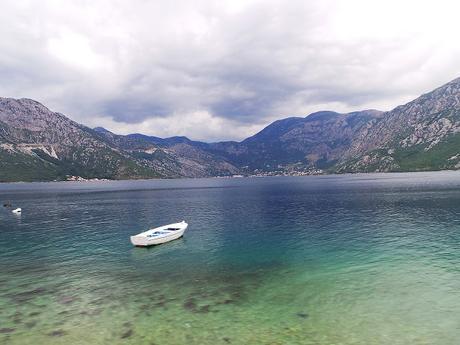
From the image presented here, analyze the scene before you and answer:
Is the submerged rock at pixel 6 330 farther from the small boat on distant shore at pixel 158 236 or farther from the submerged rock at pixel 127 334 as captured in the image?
the small boat on distant shore at pixel 158 236

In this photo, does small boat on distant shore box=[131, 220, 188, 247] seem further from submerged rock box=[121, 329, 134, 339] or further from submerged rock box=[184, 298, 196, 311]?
submerged rock box=[121, 329, 134, 339]

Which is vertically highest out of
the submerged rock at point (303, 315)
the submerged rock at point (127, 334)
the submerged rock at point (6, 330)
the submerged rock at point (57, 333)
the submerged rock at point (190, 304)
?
the submerged rock at point (6, 330)

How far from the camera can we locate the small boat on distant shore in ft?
238

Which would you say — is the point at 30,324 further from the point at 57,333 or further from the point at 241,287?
the point at 241,287

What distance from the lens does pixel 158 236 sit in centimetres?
7681

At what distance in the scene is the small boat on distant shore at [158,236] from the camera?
72438mm

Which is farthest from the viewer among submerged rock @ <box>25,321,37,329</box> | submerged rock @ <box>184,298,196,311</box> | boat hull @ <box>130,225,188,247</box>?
boat hull @ <box>130,225,188,247</box>

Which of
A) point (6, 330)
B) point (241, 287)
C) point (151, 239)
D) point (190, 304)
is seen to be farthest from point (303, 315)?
point (151, 239)

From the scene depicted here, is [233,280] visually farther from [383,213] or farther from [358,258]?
[383,213]

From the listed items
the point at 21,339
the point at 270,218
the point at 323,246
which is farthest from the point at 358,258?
the point at 270,218

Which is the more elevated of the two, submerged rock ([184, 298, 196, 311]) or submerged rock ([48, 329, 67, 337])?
submerged rock ([48, 329, 67, 337])

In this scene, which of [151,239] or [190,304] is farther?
[151,239]

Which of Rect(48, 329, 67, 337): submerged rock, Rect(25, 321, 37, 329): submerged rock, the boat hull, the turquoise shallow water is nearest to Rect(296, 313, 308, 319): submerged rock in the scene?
the turquoise shallow water

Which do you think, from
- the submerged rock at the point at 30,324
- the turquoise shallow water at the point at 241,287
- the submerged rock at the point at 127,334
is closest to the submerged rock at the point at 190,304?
the turquoise shallow water at the point at 241,287
